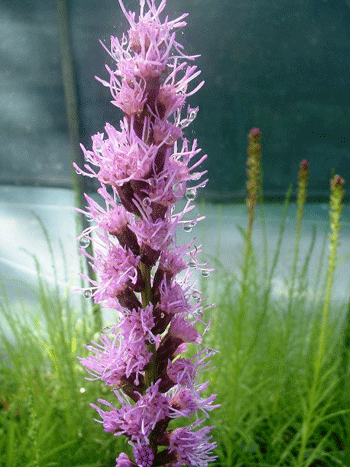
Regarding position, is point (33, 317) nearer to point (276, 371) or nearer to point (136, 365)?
point (276, 371)

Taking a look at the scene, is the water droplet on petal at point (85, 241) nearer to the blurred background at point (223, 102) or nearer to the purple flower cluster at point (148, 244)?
the purple flower cluster at point (148, 244)

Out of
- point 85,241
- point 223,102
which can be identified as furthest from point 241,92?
point 85,241

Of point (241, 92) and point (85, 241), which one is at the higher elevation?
point (241, 92)

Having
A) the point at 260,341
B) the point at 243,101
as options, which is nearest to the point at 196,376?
the point at 260,341

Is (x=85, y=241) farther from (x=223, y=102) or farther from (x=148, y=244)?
(x=223, y=102)

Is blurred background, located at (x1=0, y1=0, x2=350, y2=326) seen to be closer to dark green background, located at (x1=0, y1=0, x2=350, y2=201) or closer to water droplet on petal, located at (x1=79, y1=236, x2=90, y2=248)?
dark green background, located at (x1=0, y1=0, x2=350, y2=201)

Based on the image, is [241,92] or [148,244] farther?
Result: [241,92]

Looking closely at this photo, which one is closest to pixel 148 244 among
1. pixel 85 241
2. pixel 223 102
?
pixel 85 241

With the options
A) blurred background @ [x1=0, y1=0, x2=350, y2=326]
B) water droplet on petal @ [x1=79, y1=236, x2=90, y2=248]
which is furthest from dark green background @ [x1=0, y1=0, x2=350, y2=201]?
water droplet on petal @ [x1=79, y1=236, x2=90, y2=248]
